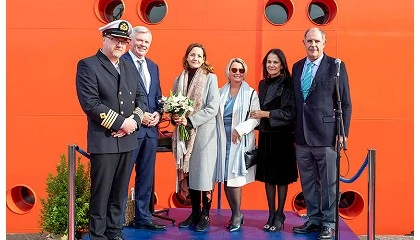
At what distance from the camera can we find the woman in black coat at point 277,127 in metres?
3.62

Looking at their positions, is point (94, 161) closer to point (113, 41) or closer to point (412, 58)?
point (113, 41)

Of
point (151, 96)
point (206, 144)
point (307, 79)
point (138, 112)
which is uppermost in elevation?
point (307, 79)

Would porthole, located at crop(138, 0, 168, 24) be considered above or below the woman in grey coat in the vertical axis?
above

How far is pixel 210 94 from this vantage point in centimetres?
358

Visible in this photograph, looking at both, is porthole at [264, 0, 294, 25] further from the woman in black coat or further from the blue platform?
the blue platform

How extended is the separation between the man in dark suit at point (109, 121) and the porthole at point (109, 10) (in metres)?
1.73

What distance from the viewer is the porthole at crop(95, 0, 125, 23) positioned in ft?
15.5

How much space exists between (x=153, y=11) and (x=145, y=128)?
1880 millimetres

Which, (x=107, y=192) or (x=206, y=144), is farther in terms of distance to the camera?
(x=206, y=144)

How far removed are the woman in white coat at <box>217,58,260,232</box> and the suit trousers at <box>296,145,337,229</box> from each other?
464 mm

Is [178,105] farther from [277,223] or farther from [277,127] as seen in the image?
[277,223]

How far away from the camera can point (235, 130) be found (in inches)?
142

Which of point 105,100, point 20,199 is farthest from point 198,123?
point 20,199

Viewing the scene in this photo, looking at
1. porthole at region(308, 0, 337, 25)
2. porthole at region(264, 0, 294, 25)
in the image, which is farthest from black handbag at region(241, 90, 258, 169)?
porthole at region(308, 0, 337, 25)
